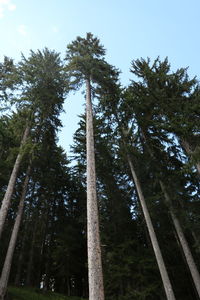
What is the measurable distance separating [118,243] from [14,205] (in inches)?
318

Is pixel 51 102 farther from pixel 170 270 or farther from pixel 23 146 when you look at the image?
pixel 170 270

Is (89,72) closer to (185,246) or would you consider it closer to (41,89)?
(41,89)

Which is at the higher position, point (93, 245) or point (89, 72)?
point (89, 72)

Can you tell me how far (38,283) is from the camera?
18750mm

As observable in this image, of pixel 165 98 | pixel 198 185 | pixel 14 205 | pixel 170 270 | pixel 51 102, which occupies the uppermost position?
pixel 51 102

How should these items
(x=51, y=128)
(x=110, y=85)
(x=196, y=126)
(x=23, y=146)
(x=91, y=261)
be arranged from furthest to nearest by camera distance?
(x=51, y=128)
(x=110, y=85)
(x=23, y=146)
(x=196, y=126)
(x=91, y=261)

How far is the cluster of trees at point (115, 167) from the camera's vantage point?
35.9ft

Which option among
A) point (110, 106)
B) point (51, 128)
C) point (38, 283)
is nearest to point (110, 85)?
point (110, 106)

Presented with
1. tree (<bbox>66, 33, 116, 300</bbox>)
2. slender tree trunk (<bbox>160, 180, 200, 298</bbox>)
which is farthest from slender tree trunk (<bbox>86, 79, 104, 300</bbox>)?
slender tree trunk (<bbox>160, 180, 200, 298</bbox>)

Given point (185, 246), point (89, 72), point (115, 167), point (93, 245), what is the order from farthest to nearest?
point (115, 167) → point (89, 72) → point (185, 246) → point (93, 245)

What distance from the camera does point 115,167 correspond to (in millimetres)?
16750

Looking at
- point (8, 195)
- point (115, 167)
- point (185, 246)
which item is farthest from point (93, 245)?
point (115, 167)

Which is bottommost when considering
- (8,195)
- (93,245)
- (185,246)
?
(93,245)

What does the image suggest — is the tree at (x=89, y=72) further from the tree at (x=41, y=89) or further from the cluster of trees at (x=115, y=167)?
the tree at (x=41, y=89)
